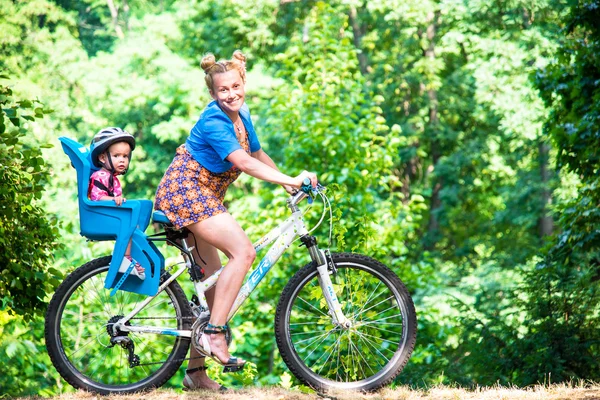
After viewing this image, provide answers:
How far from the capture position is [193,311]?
4.09 metres

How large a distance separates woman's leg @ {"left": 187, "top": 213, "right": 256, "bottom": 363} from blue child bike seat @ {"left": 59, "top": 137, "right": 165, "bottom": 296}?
29 cm

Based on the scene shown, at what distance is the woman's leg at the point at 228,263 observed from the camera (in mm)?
3877

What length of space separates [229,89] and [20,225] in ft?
6.15

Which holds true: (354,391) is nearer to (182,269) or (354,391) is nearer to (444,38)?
(182,269)

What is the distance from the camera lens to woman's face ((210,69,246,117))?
12.6 ft

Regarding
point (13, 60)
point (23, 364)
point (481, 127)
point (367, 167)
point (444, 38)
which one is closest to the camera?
point (23, 364)

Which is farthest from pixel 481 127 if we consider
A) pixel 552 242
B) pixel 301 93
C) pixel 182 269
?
pixel 182 269

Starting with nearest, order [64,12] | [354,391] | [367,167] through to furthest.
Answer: [354,391] < [367,167] < [64,12]

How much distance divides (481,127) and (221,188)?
16.5 metres

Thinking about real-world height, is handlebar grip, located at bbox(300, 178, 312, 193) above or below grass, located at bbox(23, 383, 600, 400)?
above

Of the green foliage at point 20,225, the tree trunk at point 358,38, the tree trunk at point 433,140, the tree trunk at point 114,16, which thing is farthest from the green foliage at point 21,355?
the tree trunk at point 114,16

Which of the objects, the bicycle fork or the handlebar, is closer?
the handlebar

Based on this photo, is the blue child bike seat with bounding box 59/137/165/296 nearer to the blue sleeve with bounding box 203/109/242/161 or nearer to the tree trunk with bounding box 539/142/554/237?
the blue sleeve with bounding box 203/109/242/161

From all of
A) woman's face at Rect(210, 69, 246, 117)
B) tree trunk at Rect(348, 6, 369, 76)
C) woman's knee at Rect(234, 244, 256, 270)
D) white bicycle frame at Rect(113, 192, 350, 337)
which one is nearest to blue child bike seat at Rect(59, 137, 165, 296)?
white bicycle frame at Rect(113, 192, 350, 337)
